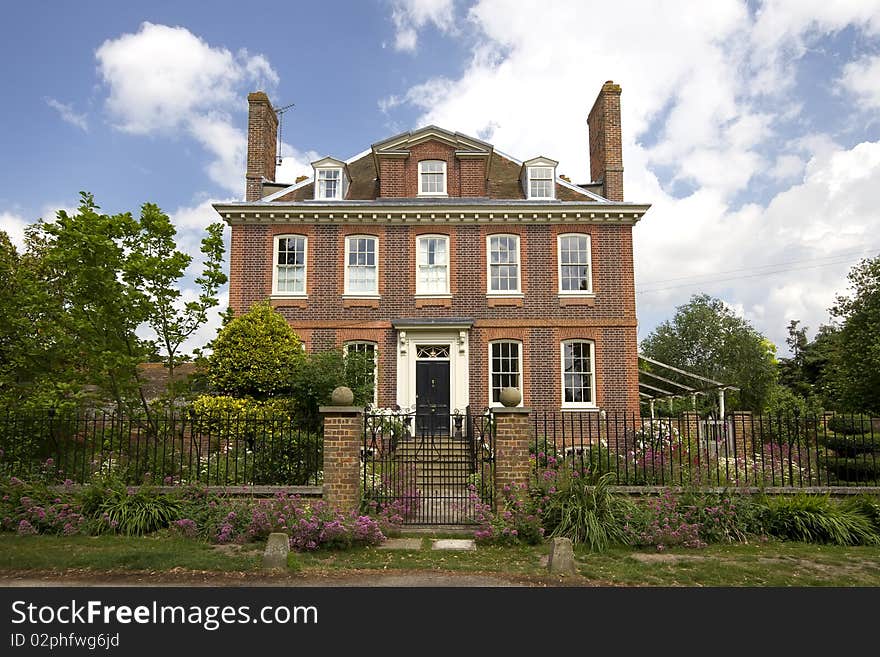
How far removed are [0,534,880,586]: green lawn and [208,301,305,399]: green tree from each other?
6839 millimetres

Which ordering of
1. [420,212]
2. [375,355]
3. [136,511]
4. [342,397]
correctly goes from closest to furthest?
[136,511]
[342,397]
[375,355]
[420,212]

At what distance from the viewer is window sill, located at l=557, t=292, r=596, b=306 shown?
18875mm

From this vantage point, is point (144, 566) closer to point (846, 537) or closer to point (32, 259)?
point (846, 537)

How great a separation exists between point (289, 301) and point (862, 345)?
19.9 metres

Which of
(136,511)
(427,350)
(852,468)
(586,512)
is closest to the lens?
(586,512)

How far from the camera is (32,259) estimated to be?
768 inches

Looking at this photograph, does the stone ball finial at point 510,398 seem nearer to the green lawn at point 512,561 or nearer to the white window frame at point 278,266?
the green lawn at point 512,561

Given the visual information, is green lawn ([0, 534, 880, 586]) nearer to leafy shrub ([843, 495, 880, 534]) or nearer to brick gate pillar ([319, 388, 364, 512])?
leafy shrub ([843, 495, 880, 534])

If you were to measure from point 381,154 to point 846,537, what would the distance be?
16.0m

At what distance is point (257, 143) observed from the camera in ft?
65.4

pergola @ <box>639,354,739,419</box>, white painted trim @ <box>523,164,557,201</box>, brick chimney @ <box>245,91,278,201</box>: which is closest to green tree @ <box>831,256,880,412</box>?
pergola @ <box>639,354,739,419</box>

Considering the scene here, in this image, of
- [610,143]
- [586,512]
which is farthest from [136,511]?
[610,143]

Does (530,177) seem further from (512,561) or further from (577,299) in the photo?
(512,561)

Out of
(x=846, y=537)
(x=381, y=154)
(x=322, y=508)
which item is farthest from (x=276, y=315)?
(x=846, y=537)
